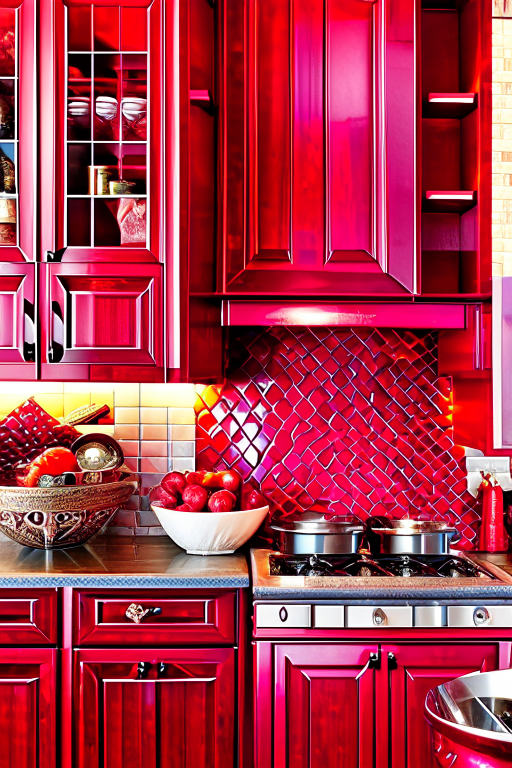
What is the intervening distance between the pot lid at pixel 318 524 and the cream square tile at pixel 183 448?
443 millimetres

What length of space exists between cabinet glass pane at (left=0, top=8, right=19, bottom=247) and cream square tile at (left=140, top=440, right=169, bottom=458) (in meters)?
0.85

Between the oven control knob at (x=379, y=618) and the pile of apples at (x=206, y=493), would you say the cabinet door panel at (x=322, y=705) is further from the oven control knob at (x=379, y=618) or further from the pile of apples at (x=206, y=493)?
the pile of apples at (x=206, y=493)

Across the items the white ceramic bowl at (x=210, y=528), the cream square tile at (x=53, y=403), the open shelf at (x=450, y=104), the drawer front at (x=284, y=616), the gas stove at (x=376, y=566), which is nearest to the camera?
the drawer front at (x=284, y=616)

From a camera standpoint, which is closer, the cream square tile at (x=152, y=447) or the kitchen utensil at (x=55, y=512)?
the kitchen utensil at (x=55, y=512)

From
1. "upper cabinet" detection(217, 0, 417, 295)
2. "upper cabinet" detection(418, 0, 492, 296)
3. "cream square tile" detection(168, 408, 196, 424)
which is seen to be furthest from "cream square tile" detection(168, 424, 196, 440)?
"upper cabinet" detection(418, 0, 492, 296)

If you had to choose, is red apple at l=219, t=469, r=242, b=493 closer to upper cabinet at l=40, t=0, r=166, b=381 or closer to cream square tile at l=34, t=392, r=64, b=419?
upper cabinet at l=40, t=0, r=166, b=381

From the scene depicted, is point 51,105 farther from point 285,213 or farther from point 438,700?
point 438,700

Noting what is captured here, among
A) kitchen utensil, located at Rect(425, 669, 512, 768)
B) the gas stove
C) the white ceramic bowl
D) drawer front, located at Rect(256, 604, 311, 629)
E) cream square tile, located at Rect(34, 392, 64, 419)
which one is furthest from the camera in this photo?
cream square tile, located at Rect(34, 392, 64, 419)

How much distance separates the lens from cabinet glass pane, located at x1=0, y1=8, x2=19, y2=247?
7.16 feet

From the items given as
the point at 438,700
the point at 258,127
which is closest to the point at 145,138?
the point at 258,127

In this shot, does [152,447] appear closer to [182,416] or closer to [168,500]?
[182,416]

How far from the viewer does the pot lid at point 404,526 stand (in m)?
2.25

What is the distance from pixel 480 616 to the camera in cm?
195

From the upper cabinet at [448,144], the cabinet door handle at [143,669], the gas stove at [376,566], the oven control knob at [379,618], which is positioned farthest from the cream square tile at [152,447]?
the upper cabinet at [448,144]
